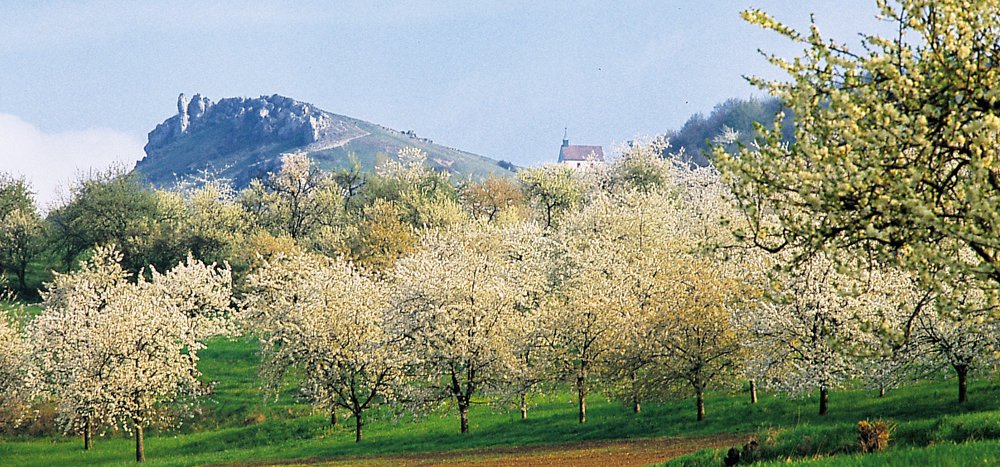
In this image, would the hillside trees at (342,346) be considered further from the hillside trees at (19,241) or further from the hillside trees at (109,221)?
the hillside trees at (19,241)

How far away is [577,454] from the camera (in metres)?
33.0

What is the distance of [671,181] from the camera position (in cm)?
10975

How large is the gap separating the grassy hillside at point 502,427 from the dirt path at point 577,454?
184 centimetres

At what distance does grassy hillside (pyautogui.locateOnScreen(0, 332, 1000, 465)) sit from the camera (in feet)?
63.1

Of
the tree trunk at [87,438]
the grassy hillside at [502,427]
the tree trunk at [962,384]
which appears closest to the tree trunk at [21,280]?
the grassy hillside at [502,427]

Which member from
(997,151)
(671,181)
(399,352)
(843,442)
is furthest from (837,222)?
(671,181)

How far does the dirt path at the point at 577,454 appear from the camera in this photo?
29.8 meters

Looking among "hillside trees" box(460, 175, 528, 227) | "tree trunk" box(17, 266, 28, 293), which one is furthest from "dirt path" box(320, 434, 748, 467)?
"tree trunk" box(17, 266, 28, 293)

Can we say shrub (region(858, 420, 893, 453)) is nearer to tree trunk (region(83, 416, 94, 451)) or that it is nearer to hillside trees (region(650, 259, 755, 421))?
hillside trees (region(650, 259, 755, 421))

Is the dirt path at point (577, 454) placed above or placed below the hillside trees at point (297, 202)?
below

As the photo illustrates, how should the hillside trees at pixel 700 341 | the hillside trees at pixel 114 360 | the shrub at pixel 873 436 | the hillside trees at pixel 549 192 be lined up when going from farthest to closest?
the hillside trees at pixel 549 192, the hillside trees at pixel 114 360, the hillside trees at pixel 700 341, the shrub at pixel 873 436

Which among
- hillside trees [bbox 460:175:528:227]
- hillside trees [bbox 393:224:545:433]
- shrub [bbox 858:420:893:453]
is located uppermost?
hillside trees [bbox 460:175:528:227]

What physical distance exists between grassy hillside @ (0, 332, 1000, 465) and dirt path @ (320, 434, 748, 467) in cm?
184

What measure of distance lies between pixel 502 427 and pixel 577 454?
36.2 ft
